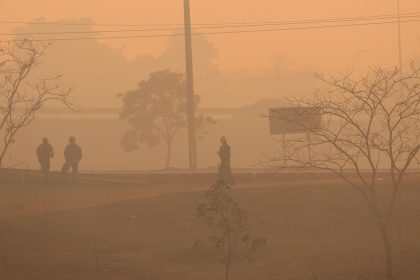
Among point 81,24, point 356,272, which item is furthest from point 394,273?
point 81,24

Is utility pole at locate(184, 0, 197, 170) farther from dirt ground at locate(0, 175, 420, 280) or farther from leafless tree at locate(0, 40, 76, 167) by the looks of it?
dirt ground at locate(0, 175, 420, 280)

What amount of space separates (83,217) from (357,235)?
8.20 m

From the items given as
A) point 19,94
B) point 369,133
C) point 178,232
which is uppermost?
point 19,94

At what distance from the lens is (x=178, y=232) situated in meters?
21.1

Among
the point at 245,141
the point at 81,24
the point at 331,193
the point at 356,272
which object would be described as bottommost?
the point at 356,272

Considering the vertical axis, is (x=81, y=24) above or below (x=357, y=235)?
above

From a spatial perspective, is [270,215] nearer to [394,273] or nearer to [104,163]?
[394,273]

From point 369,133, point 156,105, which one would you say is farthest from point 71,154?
point 156,105

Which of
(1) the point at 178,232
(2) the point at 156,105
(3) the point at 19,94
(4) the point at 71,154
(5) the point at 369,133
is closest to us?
(5) the point at 369,133

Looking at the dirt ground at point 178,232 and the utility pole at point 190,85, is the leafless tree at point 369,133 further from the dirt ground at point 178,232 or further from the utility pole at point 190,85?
the utility pole at point 190,85

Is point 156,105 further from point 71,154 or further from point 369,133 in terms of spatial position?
point 369,133

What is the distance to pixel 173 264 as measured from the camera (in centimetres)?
1683

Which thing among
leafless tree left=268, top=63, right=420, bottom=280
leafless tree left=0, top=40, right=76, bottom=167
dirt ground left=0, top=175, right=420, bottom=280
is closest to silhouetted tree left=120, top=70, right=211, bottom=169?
leafless tree left=0, top=40, right=76, bottom=167

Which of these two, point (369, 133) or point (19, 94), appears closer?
point (369, 133)
